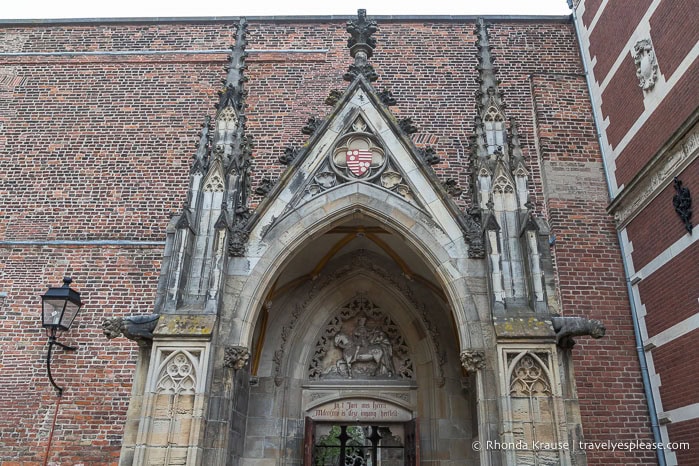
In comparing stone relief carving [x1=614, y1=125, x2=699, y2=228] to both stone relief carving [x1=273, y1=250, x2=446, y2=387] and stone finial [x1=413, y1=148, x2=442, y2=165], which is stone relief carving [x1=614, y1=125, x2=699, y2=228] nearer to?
stone finial [x1=413, y1=148, x2=442, y2=165]

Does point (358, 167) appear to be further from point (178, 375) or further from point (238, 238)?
point (178, 375)

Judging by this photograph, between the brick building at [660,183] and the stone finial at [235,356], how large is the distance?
5.38 m

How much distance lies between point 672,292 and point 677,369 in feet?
3.24

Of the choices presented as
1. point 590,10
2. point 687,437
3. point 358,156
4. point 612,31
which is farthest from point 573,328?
point 590,10

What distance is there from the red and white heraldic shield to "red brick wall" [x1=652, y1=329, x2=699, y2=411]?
447 cm

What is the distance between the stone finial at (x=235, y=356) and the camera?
5.32 meters

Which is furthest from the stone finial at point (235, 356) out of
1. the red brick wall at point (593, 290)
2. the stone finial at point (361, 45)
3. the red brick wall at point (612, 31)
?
the red brick wall at point (612, 31)

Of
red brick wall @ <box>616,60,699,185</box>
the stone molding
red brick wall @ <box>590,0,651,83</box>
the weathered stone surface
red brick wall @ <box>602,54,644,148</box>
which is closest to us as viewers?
the weathered stone surface

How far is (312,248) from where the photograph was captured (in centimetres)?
758

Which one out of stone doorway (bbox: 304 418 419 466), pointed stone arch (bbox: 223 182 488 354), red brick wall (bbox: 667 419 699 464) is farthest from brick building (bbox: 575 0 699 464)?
stone doorway (bbox: 304 418 419 466)

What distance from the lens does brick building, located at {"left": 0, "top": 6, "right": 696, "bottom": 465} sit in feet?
17.2

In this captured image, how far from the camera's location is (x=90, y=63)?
10688 millimetres

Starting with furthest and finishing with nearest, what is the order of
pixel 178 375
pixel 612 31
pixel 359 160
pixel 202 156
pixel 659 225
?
1. pixel 612 31
2. pixel 659 225
3. pixel 359 160
4. pixel 202 156
5. pixel 178 375

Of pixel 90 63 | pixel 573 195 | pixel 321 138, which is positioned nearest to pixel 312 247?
pixel 321 138
